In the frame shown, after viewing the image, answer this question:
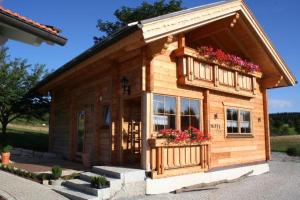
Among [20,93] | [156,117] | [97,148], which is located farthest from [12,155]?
[156,117]

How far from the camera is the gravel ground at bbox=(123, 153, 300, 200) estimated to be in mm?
8625

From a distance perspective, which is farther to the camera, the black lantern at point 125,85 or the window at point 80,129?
the window at point 80,129

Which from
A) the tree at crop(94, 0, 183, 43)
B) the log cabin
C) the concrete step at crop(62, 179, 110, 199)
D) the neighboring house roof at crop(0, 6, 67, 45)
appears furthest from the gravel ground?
the tree at crop(94, 0, 183, 43)

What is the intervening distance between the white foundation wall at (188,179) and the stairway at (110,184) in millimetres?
416

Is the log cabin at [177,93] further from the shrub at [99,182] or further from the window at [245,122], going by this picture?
the shrub at [99,182]

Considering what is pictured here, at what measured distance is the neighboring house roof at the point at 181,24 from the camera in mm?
8086

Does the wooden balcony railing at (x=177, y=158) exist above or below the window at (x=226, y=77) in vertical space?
Answer: below

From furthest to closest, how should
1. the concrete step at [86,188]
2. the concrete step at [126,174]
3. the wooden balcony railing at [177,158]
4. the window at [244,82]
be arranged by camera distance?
→ the window at [244,82] < the wooden balcony railing at [177,158] < the concrete step at [126,174] < the concrete step at [86,188]

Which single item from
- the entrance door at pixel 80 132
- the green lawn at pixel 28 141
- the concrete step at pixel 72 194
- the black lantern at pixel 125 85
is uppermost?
the black lantern at pixel 125 85

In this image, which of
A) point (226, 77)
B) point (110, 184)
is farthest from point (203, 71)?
point (110, 184)

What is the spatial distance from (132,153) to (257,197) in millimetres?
3997

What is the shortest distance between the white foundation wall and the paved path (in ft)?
7.99

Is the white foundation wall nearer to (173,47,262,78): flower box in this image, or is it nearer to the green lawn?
(173,47,262,78): flower box

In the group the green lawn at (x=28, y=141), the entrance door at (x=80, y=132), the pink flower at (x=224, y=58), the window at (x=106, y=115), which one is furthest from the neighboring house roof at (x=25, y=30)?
the green lawn at (x=28, y=141)
